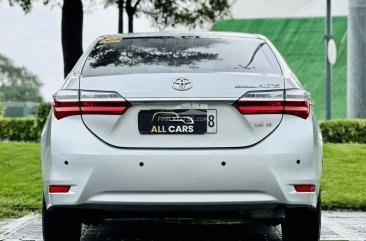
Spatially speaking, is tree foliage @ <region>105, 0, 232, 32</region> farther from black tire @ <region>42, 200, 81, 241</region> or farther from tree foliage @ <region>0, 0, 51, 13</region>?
black tire @ <region>42, 200, 81, 241</region>

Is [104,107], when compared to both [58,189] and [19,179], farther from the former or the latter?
[19,179]

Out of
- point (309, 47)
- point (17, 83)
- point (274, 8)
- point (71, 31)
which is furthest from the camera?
point (17, 83)

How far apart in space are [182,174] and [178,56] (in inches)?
37.2

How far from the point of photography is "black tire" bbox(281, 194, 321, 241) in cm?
606

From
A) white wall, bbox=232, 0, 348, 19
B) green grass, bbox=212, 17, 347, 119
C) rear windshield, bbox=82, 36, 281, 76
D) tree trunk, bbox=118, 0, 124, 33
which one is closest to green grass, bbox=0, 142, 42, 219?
rear windshield, bbox=82, 36, 281, 76

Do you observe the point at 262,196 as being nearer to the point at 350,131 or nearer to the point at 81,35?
the point at 81,35

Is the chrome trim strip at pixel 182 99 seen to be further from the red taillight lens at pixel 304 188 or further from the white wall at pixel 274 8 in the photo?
the white wall at pixel 274 8

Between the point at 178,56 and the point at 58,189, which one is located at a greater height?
the point at 178,56

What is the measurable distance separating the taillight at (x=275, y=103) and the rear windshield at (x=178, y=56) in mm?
262

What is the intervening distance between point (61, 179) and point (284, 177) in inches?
53.6

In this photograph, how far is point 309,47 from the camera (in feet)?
154

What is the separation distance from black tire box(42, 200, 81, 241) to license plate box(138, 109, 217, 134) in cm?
87

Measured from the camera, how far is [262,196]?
18.0ft

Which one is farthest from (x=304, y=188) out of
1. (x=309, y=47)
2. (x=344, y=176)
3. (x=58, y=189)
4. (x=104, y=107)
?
(x=309, y=47)
